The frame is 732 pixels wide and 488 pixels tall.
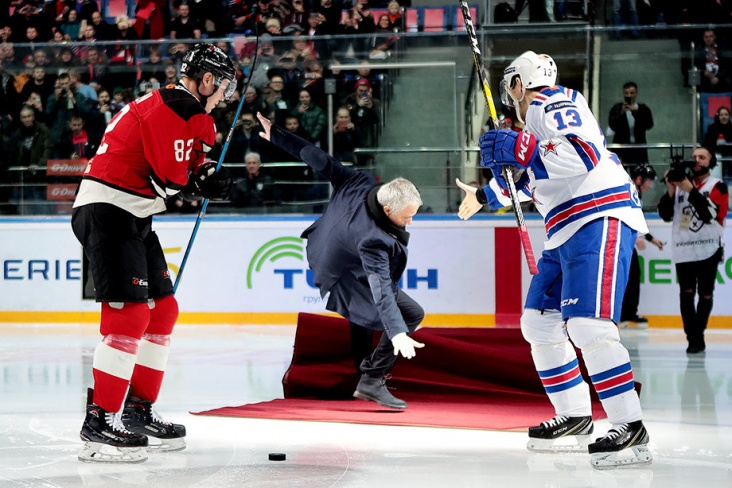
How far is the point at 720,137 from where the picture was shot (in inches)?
364

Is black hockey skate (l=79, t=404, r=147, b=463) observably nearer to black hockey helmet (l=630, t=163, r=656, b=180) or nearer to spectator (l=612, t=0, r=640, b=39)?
black hockey helmet (l=630, t=163, r=656, b=180)

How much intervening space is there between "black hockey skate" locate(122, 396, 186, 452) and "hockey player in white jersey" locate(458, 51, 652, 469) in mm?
1370

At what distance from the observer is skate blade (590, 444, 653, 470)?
3.79 metres

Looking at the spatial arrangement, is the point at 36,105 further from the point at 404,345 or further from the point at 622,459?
the point at 622,459

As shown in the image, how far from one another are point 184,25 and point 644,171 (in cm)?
537

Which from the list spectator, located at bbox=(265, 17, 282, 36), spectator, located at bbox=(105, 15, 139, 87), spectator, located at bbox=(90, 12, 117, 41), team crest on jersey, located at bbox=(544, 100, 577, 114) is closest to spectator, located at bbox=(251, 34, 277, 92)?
spectator, located at bbox=(105, 15, 139, 87)

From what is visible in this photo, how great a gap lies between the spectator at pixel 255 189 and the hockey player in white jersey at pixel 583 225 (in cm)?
570

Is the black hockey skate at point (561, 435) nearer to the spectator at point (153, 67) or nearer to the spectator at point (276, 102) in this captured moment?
the spectator at point (276, 102)

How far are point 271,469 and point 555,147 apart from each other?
59.8 inches

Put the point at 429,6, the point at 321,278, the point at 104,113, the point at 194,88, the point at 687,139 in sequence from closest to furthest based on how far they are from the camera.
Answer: the point at 194,88, the point at 321,278, the point at 687,139, the point at 104,113, the point at 429,6

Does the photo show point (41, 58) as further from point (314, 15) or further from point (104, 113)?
point (314, 15)

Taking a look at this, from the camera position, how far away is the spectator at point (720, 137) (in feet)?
30.2

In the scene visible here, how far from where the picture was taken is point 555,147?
12.6 ft

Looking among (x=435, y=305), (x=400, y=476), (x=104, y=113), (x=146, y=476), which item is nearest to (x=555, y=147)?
(x=400, y=476)
